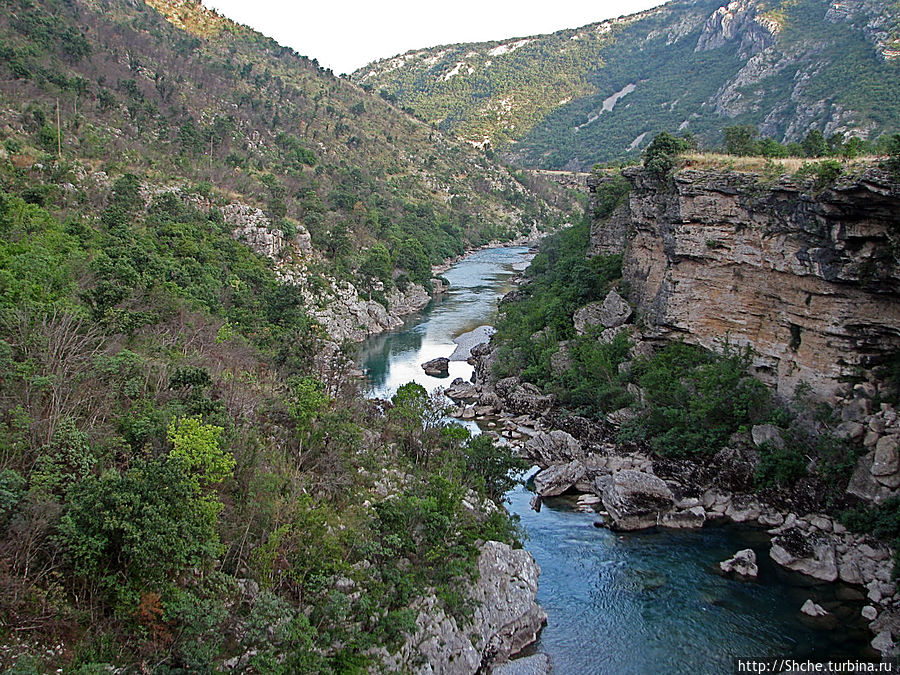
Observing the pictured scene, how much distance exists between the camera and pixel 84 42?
50.2 metres

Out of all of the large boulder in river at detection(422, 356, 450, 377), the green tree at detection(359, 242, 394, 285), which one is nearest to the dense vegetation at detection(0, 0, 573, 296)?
the green tree at detection(359, 242, 394, 285)

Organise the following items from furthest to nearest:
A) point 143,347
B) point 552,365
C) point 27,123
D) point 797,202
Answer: point 27,123, point 552,365, point 797,202, point 143,347

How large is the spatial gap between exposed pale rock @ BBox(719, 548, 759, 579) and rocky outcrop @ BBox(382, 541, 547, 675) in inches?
215

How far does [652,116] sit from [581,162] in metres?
14.4

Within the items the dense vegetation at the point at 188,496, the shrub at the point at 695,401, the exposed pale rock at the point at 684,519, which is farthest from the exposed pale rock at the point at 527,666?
the shrub at the point at 695,401

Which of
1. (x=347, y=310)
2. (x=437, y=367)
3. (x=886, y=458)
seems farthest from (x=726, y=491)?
(x=347, y=310)

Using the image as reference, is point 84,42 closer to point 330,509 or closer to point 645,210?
point 645,210

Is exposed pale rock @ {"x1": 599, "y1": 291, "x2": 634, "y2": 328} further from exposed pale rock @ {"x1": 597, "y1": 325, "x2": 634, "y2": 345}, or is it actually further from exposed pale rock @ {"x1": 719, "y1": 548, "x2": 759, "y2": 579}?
exposed pale rock @ {"x1": 719, "y1": 548, "x2": 759, "y2": 579}

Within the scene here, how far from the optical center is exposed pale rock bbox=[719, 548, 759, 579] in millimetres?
18125

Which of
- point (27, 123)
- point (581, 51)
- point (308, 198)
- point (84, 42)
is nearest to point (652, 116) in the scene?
point (581, 51)

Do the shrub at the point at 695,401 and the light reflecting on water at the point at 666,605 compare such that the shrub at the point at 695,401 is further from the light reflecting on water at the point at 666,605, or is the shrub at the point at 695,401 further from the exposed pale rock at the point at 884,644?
the exposed pale rock at the point at 884,644

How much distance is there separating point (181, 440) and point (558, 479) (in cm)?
1438

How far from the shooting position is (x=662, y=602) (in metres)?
17.1

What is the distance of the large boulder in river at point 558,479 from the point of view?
23562 millimetres
